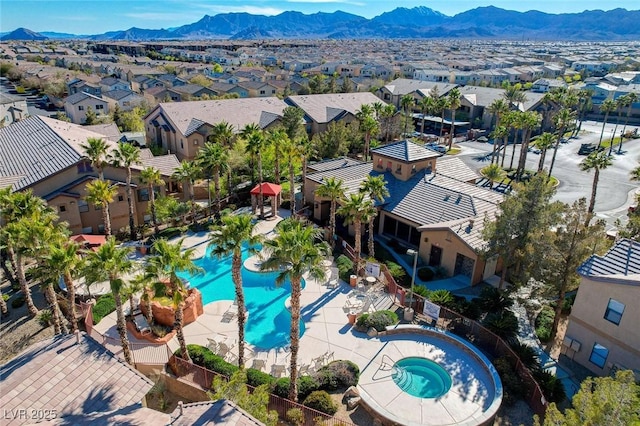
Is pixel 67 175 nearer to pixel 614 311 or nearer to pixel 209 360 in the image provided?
pixel 209 360

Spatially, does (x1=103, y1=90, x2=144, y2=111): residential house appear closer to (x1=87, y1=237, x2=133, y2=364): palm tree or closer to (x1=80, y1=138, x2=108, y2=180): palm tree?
(x1=80, y1=138, x2=108, y2=180): palm tree

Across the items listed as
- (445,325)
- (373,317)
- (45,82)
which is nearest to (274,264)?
(373,317)

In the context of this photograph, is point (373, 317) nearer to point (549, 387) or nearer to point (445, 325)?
point (445, 325)

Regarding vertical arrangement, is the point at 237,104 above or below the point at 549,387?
above

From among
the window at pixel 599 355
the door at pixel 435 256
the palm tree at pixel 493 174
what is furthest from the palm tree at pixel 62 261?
the palm tree at pixel 493 174

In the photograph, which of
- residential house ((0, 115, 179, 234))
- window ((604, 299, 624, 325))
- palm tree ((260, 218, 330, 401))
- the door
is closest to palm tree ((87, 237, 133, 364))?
palm tree ((260, 218, 330, 401))

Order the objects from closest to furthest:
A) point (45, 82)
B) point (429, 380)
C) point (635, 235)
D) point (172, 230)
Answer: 1. point (429, 380)
2. point (635, 235)
3. point (172, 230)
4. point (45, 82)

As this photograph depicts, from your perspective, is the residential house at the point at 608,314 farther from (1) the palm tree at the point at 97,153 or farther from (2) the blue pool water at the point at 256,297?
(1) the palm tree at the point at 97,153
